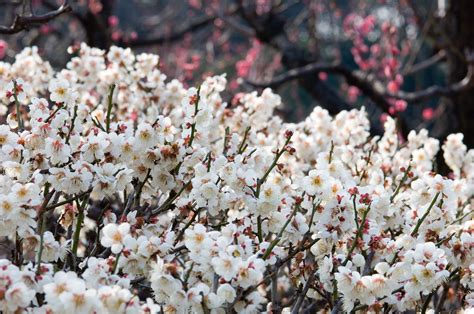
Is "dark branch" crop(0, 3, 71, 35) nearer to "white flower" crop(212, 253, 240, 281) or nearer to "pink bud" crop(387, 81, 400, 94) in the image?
"white flower" crop(212, 253, 240, 281)

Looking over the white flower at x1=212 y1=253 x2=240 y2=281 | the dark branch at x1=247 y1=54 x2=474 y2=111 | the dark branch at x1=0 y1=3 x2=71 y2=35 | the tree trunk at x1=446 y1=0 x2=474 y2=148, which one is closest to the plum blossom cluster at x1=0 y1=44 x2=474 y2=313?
the white flower at x1=212 y1=253 x2=240 y2=281

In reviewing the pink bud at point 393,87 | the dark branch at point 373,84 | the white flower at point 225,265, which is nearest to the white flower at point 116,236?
the white flower at point 225,265

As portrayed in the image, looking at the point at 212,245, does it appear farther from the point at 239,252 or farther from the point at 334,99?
the point at 334,99

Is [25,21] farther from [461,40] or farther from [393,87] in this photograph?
[461,40]

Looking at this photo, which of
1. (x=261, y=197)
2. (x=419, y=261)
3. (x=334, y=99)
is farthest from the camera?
(x=334, y=99)

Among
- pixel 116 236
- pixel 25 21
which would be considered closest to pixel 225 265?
pixel 116 236

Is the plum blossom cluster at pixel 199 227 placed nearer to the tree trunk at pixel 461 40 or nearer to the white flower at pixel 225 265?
the white flower at pixel 225 265

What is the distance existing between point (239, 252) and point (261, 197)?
0.42 m

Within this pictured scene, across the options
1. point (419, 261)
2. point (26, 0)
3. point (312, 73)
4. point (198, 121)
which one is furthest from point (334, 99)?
point (419, 261)

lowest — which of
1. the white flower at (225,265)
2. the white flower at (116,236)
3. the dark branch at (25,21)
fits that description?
the white flower at (225,265)

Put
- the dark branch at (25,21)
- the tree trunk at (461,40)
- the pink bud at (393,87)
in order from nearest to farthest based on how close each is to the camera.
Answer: the dark branch at (25,21) < the pink bud at (393,87) < the tree trunk at (461,40)

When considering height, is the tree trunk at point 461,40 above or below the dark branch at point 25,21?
above

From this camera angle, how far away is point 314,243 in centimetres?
282

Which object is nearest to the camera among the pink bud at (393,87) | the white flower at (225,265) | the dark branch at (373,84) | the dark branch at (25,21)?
the white flower at (225,265)
